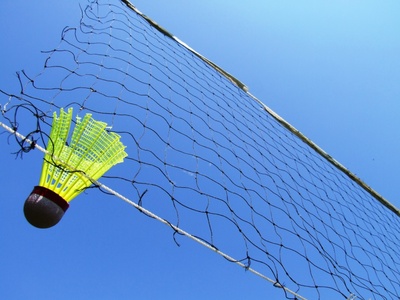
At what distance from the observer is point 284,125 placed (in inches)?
164

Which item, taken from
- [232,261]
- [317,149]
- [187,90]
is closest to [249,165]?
[187,90]

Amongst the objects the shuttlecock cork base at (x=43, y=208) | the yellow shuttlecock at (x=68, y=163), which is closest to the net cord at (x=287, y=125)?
the yellow shuttlecock at (x=68, y=163)

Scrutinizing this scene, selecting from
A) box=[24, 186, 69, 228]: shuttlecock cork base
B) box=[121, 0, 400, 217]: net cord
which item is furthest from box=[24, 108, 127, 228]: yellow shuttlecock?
box=[121, 0, 400, 217]: net cord

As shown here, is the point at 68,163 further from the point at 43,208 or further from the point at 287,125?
the point at 287,125

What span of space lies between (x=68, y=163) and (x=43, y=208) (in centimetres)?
20

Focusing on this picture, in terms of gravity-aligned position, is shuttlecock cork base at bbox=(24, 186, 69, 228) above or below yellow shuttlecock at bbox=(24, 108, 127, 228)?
below

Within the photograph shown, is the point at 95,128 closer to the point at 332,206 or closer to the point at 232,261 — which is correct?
the point at 232,261

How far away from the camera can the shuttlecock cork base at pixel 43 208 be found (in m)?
1.53

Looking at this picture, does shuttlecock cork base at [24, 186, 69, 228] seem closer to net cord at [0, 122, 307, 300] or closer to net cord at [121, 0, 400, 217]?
net cord at [0, 122, 307, 300]

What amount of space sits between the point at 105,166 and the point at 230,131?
196 centimetres

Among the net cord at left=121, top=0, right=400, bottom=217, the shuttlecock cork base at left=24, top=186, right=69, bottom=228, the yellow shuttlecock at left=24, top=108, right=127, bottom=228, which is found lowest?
the shuttlecock cork base at left=24, top=186, right=69, bottom=228

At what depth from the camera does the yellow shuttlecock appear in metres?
1.54

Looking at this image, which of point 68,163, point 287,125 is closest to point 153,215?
point 68,163

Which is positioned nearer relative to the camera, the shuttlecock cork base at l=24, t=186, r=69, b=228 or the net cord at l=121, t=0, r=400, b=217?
the shuttlecock cork base at l=24, t=186, r=69, b=228
